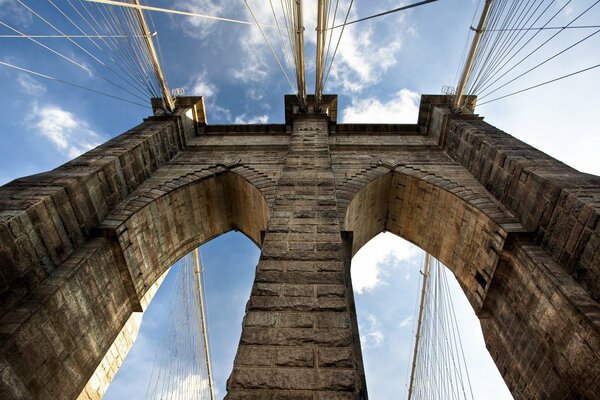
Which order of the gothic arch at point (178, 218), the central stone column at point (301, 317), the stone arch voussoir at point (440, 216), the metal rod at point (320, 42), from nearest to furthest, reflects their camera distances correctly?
the central stone column at point (301, 317), the stone arch voussoir at point (440, 216), the gothic arch at point (178, 218), the metal rod at point (320, 42)

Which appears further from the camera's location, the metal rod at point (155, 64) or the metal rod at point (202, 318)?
the metal rod at point (202, 318)

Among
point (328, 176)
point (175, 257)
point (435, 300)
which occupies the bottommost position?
point (435, 300)

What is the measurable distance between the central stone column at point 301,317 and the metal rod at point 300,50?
4.72m

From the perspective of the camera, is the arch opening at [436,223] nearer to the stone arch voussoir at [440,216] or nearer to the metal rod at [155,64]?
the stone arch voussoir at [440,216]

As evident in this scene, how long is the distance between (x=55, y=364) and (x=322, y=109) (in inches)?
365

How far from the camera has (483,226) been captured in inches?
271

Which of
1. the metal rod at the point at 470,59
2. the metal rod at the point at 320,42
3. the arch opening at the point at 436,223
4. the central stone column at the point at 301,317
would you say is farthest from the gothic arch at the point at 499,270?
the metal rod at the point at 320,42

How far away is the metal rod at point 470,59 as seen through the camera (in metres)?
9.01

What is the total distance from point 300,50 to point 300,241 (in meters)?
6.09

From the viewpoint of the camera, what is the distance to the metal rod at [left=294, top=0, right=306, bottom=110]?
8.28 meters

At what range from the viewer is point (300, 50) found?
908 centimetres

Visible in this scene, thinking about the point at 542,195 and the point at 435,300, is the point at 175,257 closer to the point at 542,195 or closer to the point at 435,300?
the point at 542,195

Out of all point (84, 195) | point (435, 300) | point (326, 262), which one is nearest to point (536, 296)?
point (326, 262)

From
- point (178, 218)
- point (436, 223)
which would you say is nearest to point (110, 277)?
point (178, 218)
